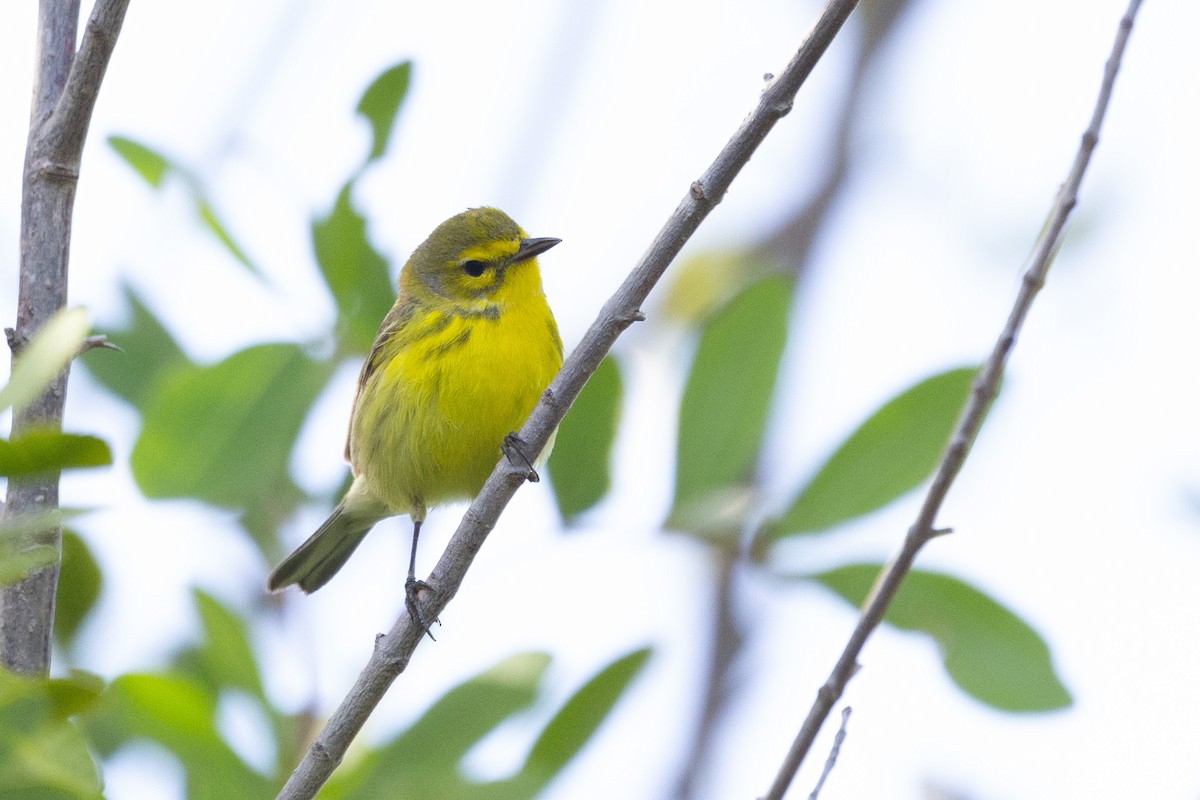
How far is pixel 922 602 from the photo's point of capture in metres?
2.43

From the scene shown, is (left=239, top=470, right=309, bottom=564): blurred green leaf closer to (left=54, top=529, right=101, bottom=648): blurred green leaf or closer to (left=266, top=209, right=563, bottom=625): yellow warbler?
(left=54, top=529, right=101, bottom=648): blurred green leaf

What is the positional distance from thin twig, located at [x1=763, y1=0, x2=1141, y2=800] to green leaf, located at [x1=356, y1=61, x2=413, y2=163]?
Result: 1.34 meters

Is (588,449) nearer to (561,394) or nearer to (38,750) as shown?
(561,394)

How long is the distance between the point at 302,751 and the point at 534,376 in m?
1.61

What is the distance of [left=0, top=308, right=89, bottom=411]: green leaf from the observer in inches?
49.1

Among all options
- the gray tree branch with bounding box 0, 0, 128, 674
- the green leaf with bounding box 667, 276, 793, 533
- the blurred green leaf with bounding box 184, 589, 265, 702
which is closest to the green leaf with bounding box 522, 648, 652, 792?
the green leaf with bounding box 667, 276, 793, 533

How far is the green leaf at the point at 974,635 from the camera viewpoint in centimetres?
223

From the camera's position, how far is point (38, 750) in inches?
53.2

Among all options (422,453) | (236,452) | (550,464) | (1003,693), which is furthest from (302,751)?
(422,453)

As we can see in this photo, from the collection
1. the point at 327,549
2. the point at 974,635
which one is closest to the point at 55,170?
the point at 974,635

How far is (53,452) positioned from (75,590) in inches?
50.7

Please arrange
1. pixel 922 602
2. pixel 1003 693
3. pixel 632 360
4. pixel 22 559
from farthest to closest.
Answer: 1. pixel 632 360
2. pixel 922 602
3. pixel 1003 693
4. pixel 22 559

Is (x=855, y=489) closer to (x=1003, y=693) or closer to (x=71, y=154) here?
(x=1003, y=693)

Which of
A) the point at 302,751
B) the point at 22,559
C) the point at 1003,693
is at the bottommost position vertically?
the point at 302,751
